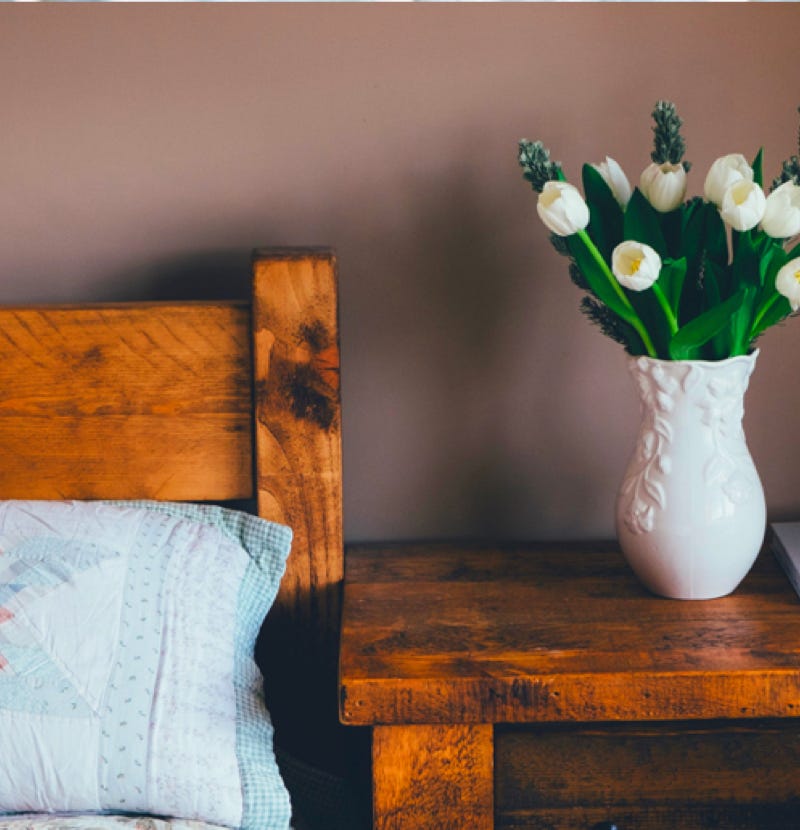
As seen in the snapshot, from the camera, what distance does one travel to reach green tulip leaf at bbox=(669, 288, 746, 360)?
1032 millimetres

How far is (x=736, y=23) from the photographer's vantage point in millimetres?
1307

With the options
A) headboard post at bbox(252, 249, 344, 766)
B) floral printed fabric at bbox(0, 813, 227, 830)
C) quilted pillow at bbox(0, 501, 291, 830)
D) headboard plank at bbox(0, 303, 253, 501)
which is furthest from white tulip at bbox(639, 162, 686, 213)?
floral printed fabric at bbox(0, 813, 227, 830)

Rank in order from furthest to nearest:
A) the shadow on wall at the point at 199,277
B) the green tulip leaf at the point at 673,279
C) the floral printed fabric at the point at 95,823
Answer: the shadow on wall at the point at 199,277 < the green tulip leaf at the point at 673,279 < the floral printed fabric at the point at 95,823

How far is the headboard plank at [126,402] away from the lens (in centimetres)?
124

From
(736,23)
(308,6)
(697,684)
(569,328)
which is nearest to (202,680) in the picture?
(697,684)

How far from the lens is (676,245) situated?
1132 millimetres

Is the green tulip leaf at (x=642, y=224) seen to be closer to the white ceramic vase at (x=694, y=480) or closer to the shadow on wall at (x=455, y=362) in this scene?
the white ceramic vase at (x=694, y=480)

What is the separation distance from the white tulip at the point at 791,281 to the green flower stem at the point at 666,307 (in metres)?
0.11

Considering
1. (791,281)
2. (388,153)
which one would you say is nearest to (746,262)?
(791,281)

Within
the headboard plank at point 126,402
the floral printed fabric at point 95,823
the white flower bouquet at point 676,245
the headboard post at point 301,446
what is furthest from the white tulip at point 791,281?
the floral printed fabric at point 95,823

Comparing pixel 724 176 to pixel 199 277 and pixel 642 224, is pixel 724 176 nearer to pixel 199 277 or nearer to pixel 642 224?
pixel 642 224

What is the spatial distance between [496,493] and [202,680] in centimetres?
52

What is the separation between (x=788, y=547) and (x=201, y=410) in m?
0.74

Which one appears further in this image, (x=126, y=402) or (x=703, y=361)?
(x=126, y=402)
